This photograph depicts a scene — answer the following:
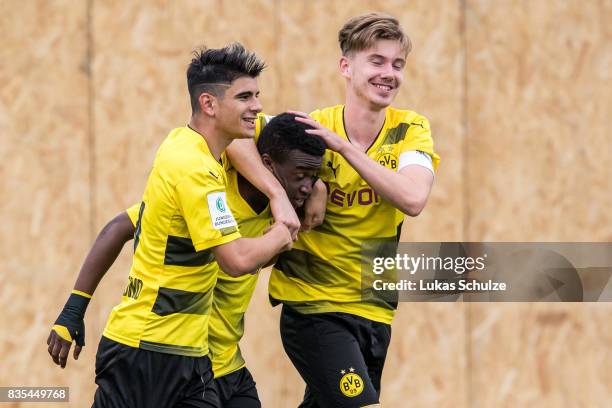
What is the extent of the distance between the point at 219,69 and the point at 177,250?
2.34 feet

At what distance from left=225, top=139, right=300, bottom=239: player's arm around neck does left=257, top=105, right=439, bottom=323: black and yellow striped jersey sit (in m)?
0.23

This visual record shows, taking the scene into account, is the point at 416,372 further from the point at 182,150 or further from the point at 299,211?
the point at 182,150

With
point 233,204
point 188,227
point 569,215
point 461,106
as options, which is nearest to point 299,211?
point 233,204

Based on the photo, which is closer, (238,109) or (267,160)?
(238,109)

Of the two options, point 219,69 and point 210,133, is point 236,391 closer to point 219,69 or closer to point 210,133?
point 210,133

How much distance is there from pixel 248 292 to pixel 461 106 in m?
2.31

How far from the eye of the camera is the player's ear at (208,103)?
4.27 m

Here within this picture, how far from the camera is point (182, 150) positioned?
→ 412 cm

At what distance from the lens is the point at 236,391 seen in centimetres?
486

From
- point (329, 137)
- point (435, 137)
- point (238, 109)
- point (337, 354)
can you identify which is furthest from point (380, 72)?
point (435, 137)

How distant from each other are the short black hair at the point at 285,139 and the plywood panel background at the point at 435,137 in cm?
180

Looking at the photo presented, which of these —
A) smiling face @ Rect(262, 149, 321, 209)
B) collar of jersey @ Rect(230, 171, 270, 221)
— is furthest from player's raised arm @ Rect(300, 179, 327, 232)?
collar of jersey @ Rect(230, 171, 270, 221)

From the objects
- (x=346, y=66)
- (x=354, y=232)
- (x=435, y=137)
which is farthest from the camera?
(x=435, y=137)

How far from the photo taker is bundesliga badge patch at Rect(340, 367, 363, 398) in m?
4.64
